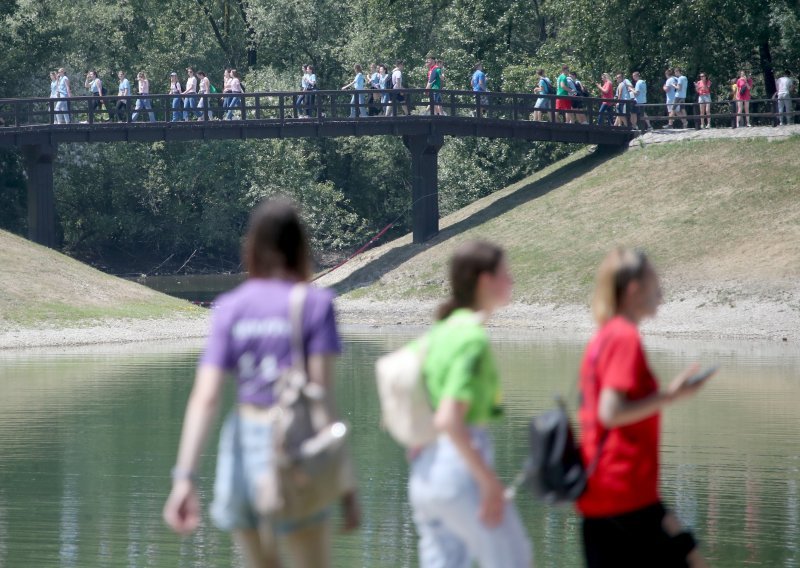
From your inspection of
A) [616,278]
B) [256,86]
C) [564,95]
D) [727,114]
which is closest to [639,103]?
[564,95]

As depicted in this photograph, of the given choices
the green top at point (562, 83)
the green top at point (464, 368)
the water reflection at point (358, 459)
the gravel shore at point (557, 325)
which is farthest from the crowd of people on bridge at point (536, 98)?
the green top at point (464, 368)

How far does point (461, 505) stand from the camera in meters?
6.43

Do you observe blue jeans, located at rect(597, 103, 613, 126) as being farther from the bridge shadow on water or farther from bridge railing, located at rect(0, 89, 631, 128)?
the bridge shadow on water

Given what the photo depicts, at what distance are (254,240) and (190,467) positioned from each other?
0.92 m

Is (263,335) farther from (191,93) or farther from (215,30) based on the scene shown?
(215,30)

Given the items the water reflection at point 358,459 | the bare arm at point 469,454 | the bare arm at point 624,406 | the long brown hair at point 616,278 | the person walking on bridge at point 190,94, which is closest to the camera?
the bare arm at point 469,454

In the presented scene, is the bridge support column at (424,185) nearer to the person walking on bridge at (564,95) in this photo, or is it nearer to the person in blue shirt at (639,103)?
the person walking on bridge at (564,95)

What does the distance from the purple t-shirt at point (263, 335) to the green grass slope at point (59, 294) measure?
26.2 meters

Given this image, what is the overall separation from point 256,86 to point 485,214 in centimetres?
1902

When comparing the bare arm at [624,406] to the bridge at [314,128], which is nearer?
the bare arm at [624,406]

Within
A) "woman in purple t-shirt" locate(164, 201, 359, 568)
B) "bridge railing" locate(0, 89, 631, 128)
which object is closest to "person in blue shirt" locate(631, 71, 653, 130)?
"bridge railing" locate(0, 89, 631, 128)

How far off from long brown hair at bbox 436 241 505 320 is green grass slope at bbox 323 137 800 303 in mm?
27175

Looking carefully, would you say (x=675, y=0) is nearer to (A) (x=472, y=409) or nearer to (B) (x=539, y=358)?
(B) (x=539, y=358)

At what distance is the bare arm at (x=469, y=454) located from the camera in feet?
20.5
